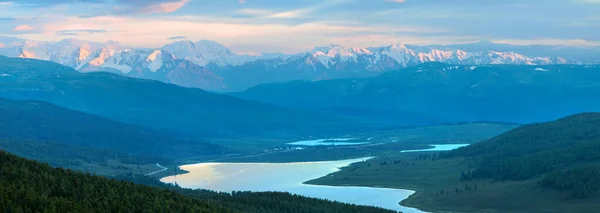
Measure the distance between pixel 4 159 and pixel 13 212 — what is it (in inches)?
1028

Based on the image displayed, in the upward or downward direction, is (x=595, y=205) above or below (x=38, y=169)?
below

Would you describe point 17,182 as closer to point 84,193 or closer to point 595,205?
point 84,193

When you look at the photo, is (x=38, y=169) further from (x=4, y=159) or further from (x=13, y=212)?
(x=13, y=212)

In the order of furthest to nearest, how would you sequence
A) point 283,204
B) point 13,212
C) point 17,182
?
1. point 283,204
2. point 17,182
3. point 13,212

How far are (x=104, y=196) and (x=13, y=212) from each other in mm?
21830

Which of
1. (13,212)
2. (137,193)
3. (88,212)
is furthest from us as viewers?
(137,193)

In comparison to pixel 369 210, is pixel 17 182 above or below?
above

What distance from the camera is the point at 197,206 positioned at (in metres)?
117

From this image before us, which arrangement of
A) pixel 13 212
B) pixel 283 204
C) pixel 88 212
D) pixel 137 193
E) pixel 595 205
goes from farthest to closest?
pixel 595 205 → pixel 283 204 → pixel 137 193 → pixel 88 212 → pixel 13 212

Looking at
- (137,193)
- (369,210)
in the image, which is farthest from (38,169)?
(369,210)

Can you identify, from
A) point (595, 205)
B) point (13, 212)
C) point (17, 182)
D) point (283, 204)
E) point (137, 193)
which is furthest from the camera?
point (595, 205)

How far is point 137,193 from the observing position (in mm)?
115312

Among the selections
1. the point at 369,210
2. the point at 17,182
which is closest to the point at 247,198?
the point at 369,210

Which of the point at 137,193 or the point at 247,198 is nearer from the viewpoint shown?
the point at 137,193
